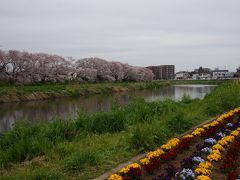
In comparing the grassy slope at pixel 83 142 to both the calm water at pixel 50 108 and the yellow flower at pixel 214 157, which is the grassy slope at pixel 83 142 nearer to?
the yellow flower at pixel 214 157

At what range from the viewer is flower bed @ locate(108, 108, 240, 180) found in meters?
5.08

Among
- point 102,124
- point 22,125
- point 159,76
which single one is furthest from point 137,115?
point 159,76

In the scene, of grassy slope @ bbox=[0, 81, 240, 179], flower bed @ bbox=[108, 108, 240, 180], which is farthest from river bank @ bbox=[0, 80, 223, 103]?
flower bed @ bbox=[108, 108, 240, 180]

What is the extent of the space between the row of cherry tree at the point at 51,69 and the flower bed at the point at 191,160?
135ft

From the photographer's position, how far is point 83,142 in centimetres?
847

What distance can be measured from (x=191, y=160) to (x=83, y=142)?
3.53m

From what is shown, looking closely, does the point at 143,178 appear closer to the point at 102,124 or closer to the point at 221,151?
the point at 221,151

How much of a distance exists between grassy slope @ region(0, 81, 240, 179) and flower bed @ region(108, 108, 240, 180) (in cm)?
69

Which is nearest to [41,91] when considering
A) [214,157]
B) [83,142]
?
[83,142]

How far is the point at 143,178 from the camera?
5.33m

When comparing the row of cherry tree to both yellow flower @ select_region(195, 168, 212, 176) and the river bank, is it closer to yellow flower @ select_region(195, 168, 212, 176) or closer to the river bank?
the river bank

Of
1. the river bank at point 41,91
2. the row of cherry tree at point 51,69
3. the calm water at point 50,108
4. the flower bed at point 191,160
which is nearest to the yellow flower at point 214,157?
the flower bed at point 191,160

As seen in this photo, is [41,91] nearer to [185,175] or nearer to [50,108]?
[50,108]

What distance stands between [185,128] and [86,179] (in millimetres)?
4557
